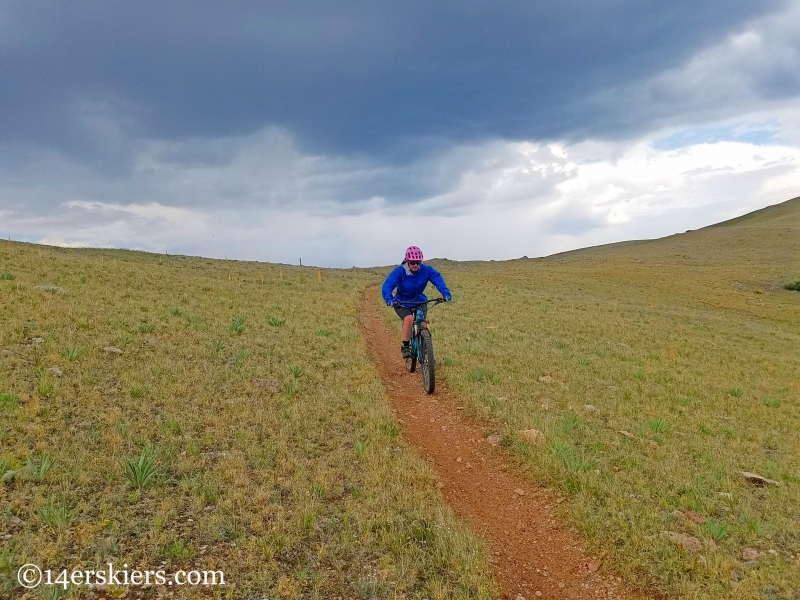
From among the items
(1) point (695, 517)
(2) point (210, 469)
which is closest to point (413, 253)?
(2) point (210, 469)

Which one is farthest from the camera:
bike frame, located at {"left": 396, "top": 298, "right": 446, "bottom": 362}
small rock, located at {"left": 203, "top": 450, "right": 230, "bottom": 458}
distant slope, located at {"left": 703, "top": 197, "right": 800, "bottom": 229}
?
distant slope, located at {"left": 703, "top": 197, "right": 800, "bottom": 229}

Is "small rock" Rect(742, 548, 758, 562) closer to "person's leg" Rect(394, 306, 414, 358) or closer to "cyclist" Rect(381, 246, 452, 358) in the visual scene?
"cyclist" Rect(381, 246, 452, 358)

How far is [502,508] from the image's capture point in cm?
701

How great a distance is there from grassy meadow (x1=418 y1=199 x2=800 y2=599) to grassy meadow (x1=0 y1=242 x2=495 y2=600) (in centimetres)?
203

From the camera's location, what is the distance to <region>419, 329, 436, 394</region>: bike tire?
1129cm

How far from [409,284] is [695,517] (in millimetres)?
7283

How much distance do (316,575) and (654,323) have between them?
79.9 feet

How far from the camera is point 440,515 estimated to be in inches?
243

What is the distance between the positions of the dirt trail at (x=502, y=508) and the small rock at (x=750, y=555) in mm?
1646

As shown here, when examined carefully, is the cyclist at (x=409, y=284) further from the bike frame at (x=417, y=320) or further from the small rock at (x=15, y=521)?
the small rock at (x=15, y=521)

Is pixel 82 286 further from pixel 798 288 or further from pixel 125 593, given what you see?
pixel 798 288

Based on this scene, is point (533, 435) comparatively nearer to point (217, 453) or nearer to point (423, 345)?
point (423, 345)

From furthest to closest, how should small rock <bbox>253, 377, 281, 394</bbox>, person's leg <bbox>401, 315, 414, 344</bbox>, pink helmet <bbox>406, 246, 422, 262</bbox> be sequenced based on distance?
person's leg <bbox>401, 315, 414, 344</bbox> < pink helmet <bbox>406, 246, 422, 262</bbox> < small rock <bbox>253, 377, 281, 394</bbox>

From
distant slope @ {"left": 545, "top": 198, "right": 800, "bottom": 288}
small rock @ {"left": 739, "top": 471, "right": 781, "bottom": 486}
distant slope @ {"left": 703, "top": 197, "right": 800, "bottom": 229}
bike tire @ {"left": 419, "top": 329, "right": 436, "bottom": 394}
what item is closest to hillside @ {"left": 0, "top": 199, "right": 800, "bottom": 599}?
small rock @ {"left": 739, "top": 471, "right": 781, "bottom": 486}
